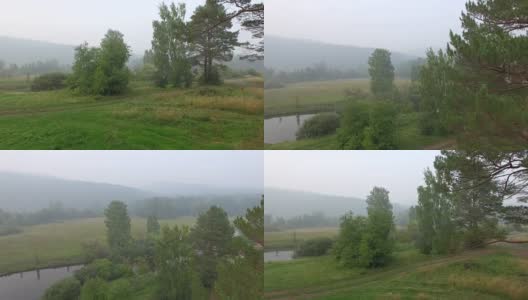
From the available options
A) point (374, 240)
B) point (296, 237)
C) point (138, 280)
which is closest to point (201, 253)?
point (138, 280)

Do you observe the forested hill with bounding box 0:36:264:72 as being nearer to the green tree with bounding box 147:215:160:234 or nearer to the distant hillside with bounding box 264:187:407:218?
the distant hillside with bounding box 264:187:407:218

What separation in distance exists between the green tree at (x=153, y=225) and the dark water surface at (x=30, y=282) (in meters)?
1.27

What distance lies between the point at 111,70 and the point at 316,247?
7.58 m

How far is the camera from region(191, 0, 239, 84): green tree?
6395mm

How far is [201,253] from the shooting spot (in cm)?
537

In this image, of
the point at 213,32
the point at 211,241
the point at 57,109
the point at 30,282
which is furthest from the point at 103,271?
the point at 213,32

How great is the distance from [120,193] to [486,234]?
7452mm

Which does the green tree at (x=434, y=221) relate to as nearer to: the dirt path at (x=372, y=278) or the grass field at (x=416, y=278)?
the dirt path at (x=372, y=278)

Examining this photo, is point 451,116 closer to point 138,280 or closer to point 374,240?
point 374,240

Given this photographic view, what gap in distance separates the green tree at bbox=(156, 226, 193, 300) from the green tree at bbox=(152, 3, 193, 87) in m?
4.69

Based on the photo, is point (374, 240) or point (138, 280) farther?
point (374, 240)

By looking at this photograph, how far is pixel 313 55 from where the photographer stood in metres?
6.76

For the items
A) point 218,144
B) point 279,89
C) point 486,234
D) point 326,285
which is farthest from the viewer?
point 326,285

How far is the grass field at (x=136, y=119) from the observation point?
225 inches
